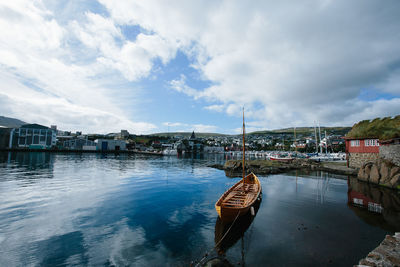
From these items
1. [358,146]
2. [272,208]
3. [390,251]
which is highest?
[358,146]

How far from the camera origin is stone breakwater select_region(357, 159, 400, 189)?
24.7 m

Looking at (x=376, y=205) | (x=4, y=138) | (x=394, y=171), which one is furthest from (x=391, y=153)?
(x=4, y=138)

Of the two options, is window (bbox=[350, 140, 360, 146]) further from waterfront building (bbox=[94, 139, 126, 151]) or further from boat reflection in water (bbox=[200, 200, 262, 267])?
waterfront building (bbox=[94, 139, 126, 151])

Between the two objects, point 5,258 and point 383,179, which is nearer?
point 5,258

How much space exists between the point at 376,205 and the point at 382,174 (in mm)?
13110

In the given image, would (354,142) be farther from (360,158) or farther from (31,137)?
(31,137)

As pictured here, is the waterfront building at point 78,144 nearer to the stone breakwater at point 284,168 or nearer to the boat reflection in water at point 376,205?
the stone breakwater at point 284,168

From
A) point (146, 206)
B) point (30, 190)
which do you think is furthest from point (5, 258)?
point (30, 190)

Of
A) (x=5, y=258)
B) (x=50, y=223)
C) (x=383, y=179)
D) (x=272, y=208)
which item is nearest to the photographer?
(x=5, y=258)

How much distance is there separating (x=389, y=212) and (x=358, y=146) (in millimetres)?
26591

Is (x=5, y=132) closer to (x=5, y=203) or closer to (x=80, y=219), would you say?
(x=5, y=203)

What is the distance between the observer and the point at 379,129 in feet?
108

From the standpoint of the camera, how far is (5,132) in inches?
3693

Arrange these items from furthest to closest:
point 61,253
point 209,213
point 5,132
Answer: point 5,132 < point 209,213 < point 61,253
